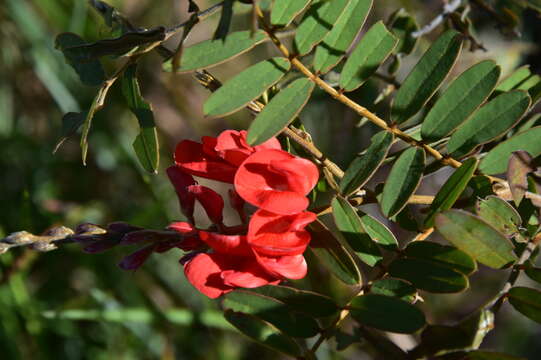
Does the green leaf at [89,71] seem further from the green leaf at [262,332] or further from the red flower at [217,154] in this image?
the green leaf at [262,332]

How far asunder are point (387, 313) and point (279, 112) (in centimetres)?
26

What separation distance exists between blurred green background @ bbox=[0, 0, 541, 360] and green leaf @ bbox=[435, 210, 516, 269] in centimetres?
79

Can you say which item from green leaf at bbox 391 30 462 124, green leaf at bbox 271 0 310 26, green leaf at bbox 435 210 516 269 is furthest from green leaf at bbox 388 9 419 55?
green leaf at bbox 435 210 516 269

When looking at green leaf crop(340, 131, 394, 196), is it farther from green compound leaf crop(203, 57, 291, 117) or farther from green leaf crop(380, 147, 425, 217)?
green compound leaf crop(203, 57, 291, 117)

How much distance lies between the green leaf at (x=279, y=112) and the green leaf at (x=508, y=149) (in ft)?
0.86

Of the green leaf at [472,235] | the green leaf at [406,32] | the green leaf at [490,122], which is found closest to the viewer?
the green leaf at [472,235]

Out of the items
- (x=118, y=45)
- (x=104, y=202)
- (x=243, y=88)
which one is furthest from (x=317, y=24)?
(x=104, y=202)

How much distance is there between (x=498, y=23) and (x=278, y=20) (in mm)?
646

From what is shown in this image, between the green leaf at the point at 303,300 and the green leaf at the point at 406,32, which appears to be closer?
the green leaf at the point at 303,300

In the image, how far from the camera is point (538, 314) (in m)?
0.74

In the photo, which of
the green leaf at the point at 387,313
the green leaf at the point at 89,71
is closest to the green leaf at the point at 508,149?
the green leaf at the point at 387,313

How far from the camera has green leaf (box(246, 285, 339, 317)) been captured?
788 millimetres

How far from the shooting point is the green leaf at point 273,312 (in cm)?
76

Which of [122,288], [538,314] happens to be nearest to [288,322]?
[538,314]
